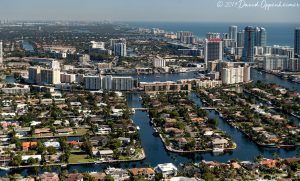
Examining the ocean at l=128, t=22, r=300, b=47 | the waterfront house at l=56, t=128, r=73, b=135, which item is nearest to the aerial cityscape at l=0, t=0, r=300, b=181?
A: the waterfront house at l=56, t=128, r=73, b=135

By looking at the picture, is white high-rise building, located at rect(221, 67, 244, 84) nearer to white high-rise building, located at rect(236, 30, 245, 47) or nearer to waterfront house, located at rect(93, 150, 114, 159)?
waterfront house, located at rect(93, 150, 114, 159)

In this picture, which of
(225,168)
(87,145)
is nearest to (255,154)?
(225,168)

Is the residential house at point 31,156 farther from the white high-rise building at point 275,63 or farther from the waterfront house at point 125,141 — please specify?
the white high-rise building at point 275,63

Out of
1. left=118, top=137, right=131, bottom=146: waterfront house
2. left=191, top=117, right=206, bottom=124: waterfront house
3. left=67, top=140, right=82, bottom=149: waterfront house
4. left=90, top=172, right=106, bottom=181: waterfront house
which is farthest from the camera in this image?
left=191, top=117, right=206, bottom=124: waterfront house

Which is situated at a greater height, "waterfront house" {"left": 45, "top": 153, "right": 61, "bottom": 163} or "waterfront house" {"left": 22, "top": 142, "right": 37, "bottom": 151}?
"waterfront house" {"left": 22, "top": 142, "right": 37, "bottom": 151}

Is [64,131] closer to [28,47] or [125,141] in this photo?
[125,141]

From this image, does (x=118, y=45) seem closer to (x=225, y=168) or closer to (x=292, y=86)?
(x=292, y=86)

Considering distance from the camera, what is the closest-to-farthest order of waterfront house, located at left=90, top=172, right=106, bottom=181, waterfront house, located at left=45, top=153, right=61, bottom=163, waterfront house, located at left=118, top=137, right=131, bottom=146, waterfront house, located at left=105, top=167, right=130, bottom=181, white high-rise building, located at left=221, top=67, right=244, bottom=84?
waterfront house, located at left=90, top=172, right=106, bottom=181
waterfront house, located at left=105, top=167, right=130, bottom=181
waterfront house, located at left=45, top=153, right=61, bottom=163
waterfront house, located at left=118, top=137, right=131, bottom=146
white high-rise building, located at left=221, top=67, right=244, bottom=84
